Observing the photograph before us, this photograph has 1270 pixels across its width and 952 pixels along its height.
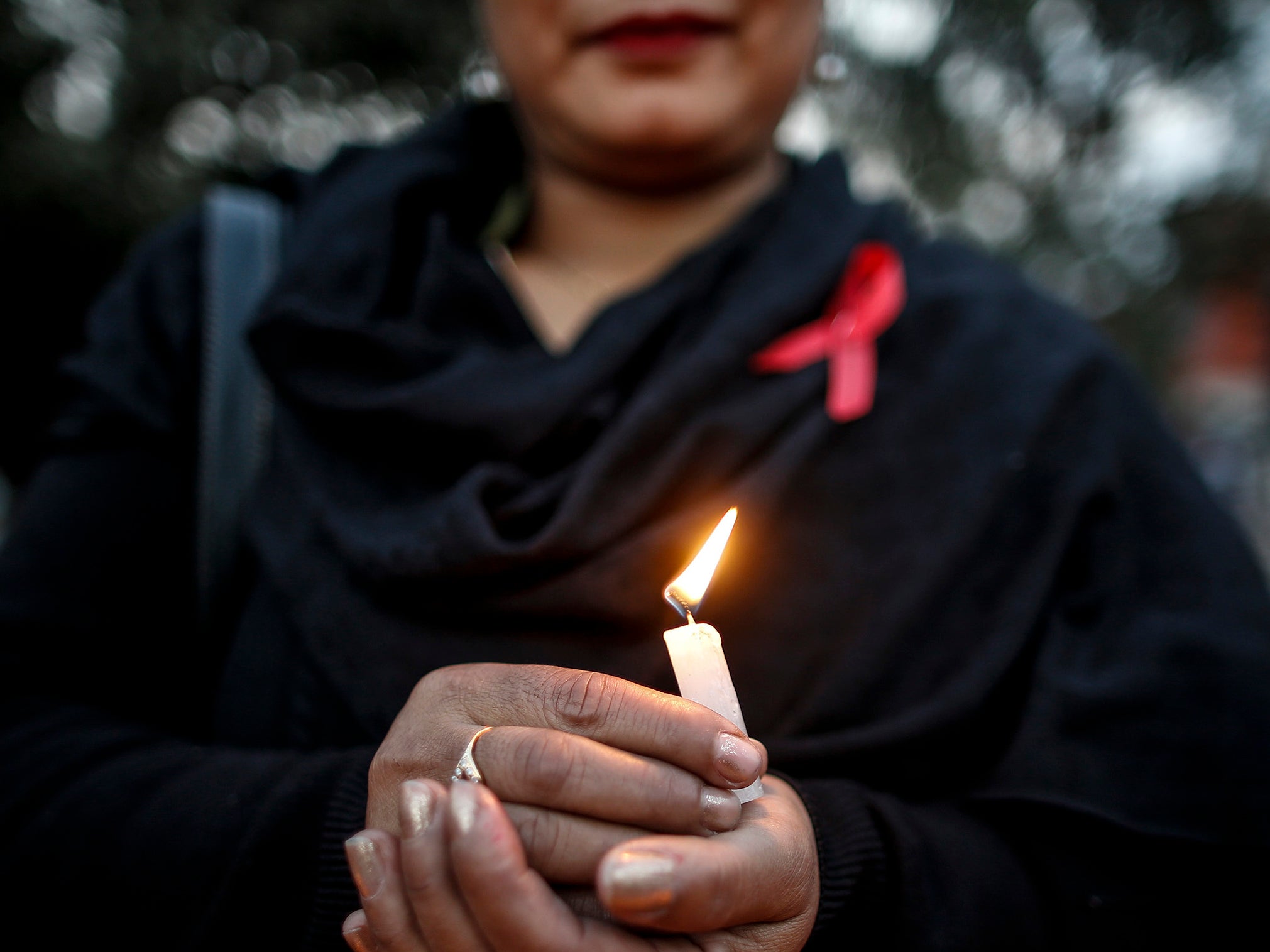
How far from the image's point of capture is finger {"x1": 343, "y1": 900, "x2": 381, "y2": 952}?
2.66 feet

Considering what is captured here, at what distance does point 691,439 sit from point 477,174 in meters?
0.80

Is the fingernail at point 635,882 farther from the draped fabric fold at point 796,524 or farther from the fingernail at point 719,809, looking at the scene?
Result: the draped fabric fold at point 796,524

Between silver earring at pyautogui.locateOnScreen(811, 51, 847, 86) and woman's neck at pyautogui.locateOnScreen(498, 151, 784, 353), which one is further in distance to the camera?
silver earring at pyautogui.locateOnScreen(811, 51, 847, 86)

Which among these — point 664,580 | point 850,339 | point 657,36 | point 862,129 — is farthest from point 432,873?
point 862,129

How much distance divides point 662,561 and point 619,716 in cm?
46

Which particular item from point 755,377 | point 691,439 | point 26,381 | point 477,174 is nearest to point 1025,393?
point 755,377

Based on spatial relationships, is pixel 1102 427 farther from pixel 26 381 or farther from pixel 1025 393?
pixel 26 381

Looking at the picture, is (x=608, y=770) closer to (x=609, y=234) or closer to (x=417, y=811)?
(x=417, y=811)

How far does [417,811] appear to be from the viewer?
2.38ft

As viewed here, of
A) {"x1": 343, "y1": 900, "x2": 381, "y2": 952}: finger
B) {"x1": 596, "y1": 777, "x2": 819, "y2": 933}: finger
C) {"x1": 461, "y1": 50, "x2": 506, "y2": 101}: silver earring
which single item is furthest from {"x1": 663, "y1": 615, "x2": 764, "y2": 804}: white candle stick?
{"x1": 461, "y1": 50, "x2": 506, "y2": 101}: silver earring

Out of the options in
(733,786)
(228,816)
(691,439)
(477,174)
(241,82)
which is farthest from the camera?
(241,82)

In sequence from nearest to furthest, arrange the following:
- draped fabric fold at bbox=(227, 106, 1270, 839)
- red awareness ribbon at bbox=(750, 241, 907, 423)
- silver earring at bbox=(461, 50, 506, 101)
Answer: draped fabric fold at bbox=(227, 106, 1270, 839) < red awareness ribbon at bbox=(750, 241, 907, 423) < silver earring at bbox=(461, 50, 506, 101)

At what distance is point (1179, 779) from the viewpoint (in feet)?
3.84

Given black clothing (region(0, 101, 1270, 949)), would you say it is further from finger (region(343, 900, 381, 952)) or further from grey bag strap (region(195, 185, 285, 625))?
finger (region(343, 900, 381, 952))
